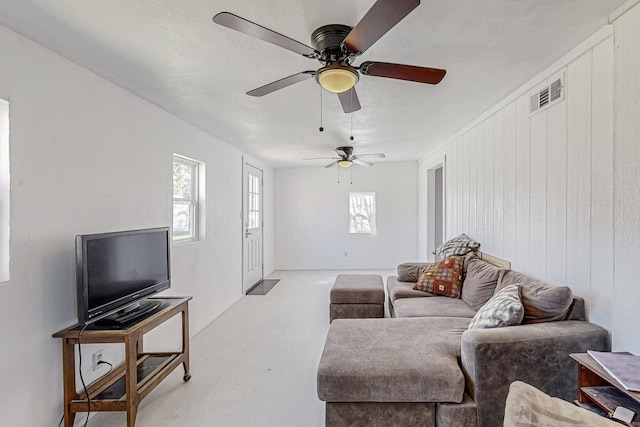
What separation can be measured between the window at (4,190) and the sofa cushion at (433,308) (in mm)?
2700

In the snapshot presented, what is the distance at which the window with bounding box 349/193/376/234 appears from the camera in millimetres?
7156

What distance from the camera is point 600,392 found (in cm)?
146

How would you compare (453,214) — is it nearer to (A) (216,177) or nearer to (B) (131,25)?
(A) (216,177)

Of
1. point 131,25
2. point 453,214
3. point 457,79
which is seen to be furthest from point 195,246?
point 453,214

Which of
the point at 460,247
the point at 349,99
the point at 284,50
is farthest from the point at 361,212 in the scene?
the point at 284,50

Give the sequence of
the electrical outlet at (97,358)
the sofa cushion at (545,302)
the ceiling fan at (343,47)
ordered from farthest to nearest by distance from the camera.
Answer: the electrical outlet at (97,358) → the sofa cushion at (545,302) → the ceiling fan at (343,47)

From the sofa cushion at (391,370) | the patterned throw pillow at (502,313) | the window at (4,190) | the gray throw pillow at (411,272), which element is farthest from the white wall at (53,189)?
the gray throw pillow at (411,272)

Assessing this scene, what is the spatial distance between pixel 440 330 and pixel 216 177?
3212mm

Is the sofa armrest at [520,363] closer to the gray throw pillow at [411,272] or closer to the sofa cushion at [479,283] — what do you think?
the sofa cushion at [479,283]

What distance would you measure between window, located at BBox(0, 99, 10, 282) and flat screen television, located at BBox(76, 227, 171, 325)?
12.0 inches

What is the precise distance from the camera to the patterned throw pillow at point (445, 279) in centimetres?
328

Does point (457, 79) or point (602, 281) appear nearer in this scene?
point (602, 281)

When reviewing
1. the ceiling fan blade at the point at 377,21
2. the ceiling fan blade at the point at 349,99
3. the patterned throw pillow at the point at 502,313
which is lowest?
the patterned throw pillow at the point at 502,313

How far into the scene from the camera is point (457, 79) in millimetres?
2471
